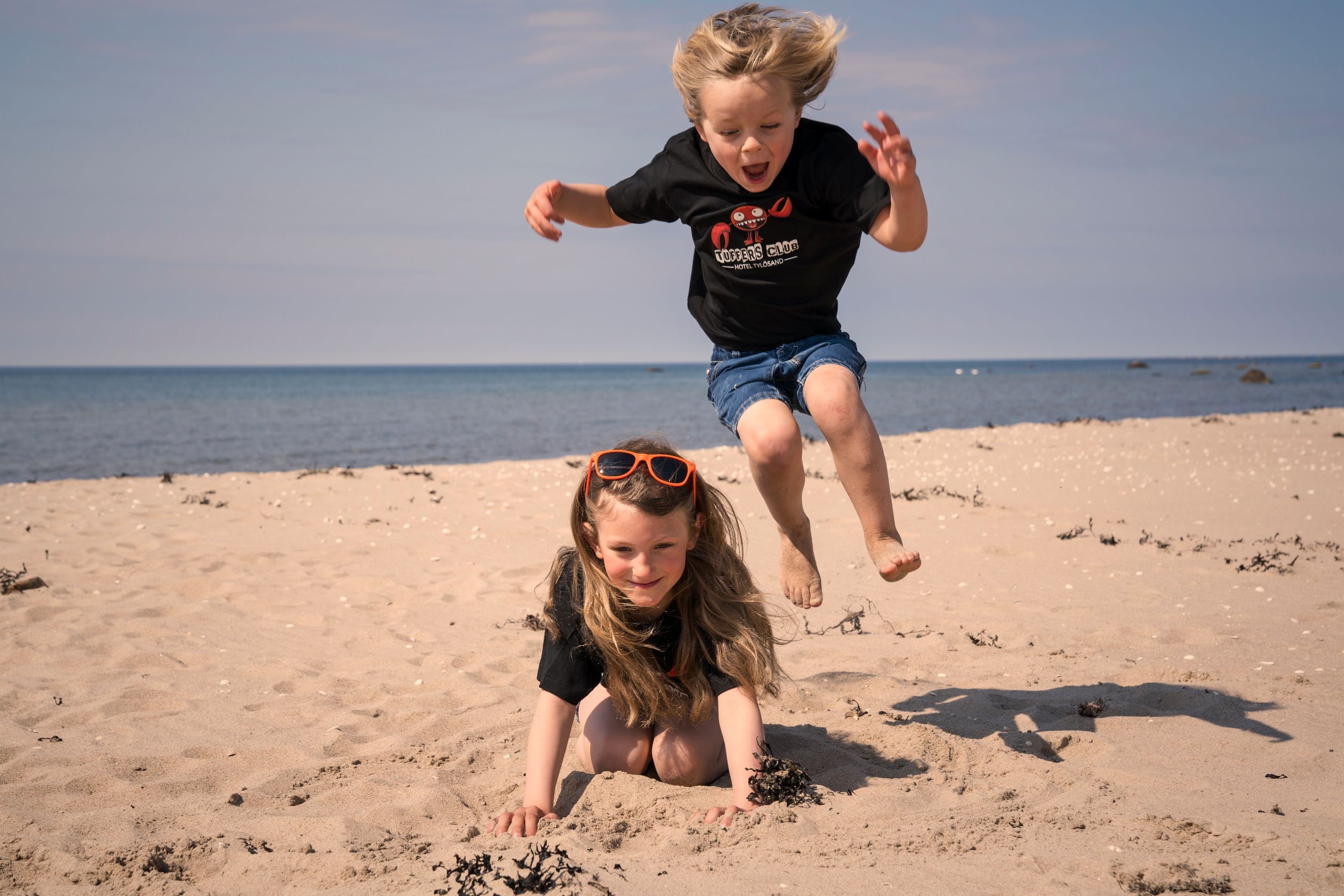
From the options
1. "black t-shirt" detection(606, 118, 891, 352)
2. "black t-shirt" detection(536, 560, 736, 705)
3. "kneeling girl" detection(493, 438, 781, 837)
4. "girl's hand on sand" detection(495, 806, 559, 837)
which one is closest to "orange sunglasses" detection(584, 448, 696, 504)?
"kneeling girl" detection(493, 438, 781, 837)

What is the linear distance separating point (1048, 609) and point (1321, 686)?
178cm

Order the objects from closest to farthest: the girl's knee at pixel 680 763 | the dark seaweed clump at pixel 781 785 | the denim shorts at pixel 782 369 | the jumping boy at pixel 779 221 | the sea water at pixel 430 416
A: the dark seaweed clump at pixel 781 785 < the girl's knee at pixel 680 763 < the jumping boy at pixel 779 221 < the denim shorts at pixel 782 369 < the sea water at pixel 430 416

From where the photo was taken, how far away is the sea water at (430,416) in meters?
19.1

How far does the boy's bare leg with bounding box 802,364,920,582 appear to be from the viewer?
12.6 ft

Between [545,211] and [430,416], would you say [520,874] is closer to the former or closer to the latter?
[545,211]

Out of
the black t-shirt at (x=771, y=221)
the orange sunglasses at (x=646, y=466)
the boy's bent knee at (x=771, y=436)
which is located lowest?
the orange sunglasses at (x=646, y=466)

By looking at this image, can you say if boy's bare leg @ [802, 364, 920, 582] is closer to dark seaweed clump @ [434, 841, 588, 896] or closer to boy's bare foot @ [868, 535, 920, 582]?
boy's bare foot @ [868, 535, 920, 582]

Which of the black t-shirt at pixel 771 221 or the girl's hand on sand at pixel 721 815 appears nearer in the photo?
the girl's hand on sand at pixel 721 815

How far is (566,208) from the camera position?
435cm

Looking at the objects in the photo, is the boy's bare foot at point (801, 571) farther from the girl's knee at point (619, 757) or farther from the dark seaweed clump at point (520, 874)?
the dark seaweed clump at point (520, 874)

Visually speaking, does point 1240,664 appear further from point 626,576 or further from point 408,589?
point 408,589

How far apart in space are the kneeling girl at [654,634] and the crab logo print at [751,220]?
3.39ft

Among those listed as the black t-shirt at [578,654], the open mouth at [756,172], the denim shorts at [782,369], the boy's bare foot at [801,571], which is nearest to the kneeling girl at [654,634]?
the black t-shirt at [578,654]

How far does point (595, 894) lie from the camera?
2402 mm
